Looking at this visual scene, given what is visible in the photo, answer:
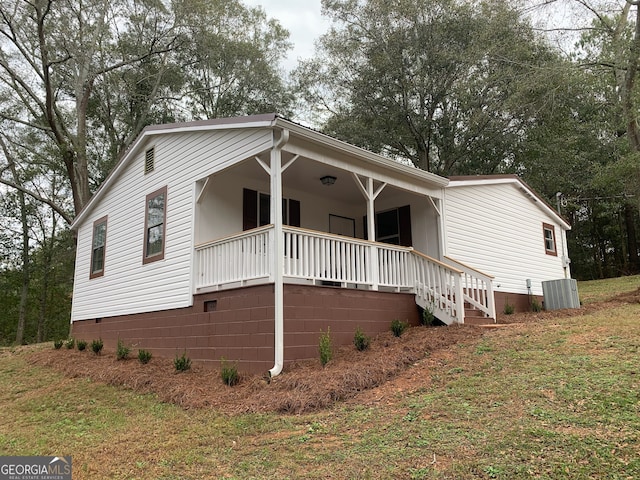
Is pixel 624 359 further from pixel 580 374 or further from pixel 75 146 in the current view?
pixel 75 146

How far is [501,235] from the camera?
43.4ft

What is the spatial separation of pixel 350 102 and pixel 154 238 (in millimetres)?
15609

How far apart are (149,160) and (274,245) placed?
551 cm

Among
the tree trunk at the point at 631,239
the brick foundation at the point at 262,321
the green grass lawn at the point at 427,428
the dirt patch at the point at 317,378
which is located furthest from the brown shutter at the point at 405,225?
the tree trunk at the point at 631,239

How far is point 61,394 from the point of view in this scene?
7.88 meters

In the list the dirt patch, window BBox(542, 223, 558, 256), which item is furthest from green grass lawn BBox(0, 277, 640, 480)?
window BBox(542, 223, 558, 256)

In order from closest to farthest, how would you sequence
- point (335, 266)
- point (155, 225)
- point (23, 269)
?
point (335, 266), point (155, 225), point (23, 269)

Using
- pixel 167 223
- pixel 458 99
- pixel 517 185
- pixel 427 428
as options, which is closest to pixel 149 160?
pixel 167 223

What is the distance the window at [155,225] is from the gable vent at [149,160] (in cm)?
69

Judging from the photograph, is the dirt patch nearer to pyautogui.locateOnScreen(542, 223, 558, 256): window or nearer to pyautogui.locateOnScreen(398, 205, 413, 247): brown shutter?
pyautogui.locateOnScreen(398, 205, 413, 247): brown shutter

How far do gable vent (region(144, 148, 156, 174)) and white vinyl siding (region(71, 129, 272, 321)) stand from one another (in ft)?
0.48

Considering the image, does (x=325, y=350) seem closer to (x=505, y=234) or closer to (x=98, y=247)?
(x=505, y=234)

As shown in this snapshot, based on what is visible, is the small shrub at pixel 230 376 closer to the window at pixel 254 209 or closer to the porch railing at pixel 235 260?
the porch railing at pixel 235 260

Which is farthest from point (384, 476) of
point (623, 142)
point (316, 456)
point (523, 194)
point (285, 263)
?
point (623, 142)
